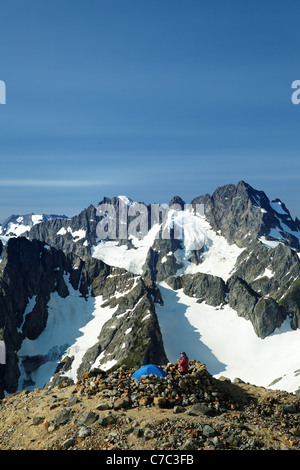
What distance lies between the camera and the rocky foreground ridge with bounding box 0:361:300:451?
65.8 ft

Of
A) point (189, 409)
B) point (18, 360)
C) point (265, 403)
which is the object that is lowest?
point (18, 360)

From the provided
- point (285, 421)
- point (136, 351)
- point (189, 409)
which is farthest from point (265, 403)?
point (136, 351)

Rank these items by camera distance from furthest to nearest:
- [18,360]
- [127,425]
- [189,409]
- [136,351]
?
[18,360] → [136,351] → [189,409] → [127,425]

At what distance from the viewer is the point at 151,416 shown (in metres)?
22.1

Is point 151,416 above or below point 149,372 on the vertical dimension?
above

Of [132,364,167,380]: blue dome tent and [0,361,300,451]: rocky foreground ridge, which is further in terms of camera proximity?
[132,364,167,380]: blue dome tent

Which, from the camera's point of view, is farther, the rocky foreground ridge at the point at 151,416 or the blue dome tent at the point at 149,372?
the blue dome tent at the point at 149,372

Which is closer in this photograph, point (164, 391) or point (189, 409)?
point (189, 409)

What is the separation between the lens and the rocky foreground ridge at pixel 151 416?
20047 millimetres

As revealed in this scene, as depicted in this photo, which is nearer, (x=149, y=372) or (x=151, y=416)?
(x=151, y=416)

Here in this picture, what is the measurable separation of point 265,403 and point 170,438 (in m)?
11.3
